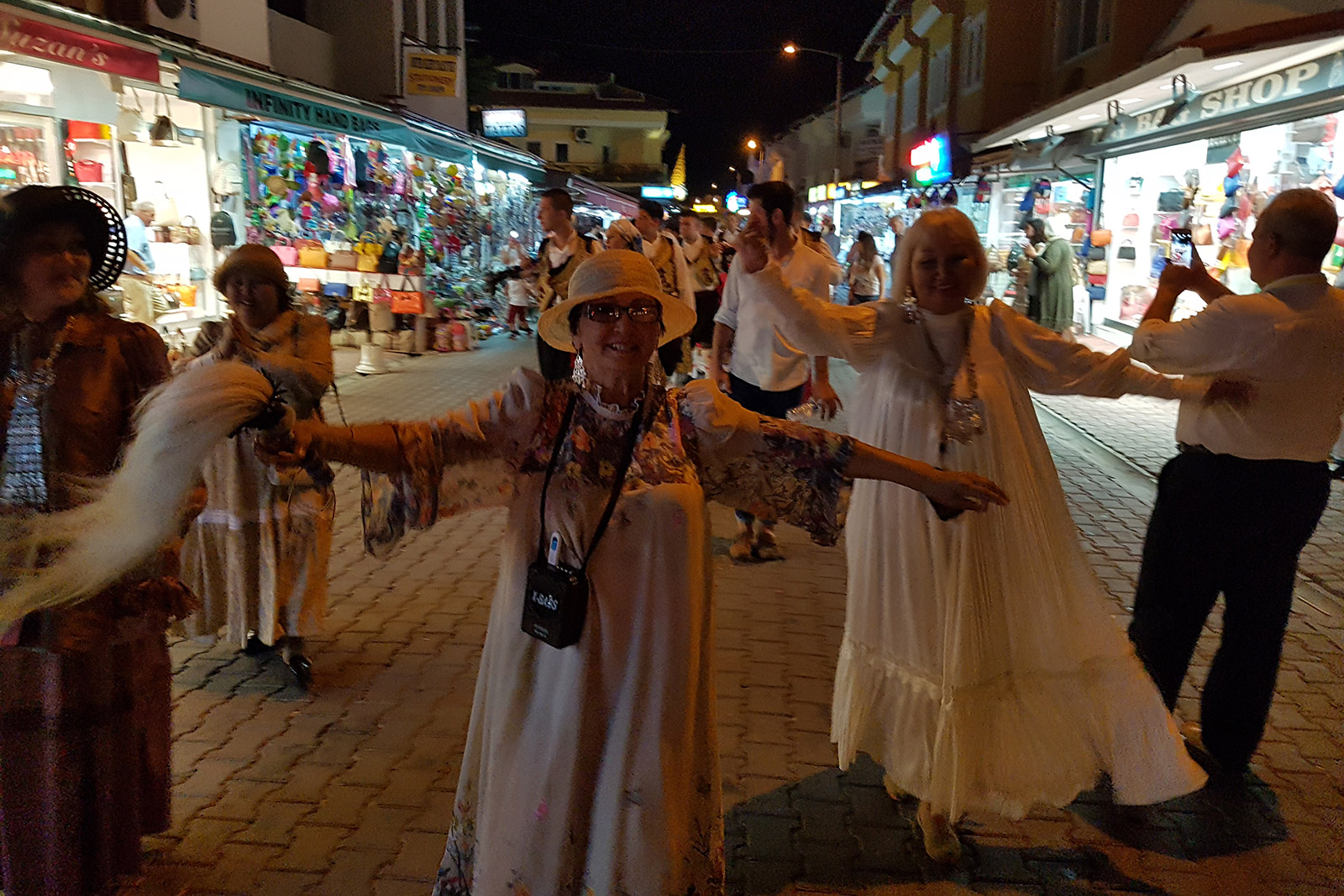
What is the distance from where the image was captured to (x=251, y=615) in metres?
4.16

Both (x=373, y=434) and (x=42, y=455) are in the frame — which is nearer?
(x=373, y=434)

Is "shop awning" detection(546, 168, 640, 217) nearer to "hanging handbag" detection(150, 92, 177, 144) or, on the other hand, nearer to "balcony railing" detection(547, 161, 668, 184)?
"hanging handbag" detection(150, 92, 177, 144)

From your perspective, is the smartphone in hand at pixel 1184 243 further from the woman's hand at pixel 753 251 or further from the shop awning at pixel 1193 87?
the shop awning at pixel 1193 87

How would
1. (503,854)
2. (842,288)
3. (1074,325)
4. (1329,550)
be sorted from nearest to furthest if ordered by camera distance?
(503,854) → (1329,550) → (1074,325) → (842,288)

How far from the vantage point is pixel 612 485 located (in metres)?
2.18

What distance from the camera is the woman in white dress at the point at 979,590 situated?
291cm

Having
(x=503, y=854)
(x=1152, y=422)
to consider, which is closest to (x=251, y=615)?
(x=503, y=854)

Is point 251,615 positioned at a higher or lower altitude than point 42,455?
lower

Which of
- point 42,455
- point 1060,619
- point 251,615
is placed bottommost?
point 251,615

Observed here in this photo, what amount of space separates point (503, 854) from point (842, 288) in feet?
67.2

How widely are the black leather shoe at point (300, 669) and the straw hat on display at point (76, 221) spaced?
2.03m

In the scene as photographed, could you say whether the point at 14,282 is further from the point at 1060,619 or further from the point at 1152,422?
the point at 1152,422

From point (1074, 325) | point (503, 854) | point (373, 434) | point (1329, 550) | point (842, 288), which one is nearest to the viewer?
point (373, 434)

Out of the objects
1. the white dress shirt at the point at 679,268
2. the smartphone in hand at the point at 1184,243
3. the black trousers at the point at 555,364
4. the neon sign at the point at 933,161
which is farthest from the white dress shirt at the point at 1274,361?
the neon sign at the point at 933,161
